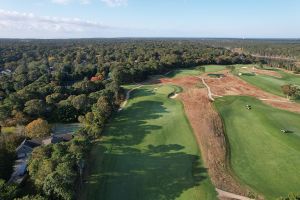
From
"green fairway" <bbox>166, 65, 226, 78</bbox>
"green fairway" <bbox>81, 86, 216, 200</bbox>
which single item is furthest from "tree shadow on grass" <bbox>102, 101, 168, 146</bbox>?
"green fairway" <bbox>166, 65, 226, 78</bbox>

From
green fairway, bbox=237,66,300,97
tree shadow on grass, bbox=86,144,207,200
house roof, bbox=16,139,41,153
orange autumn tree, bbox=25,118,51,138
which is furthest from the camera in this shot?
green fairway, bbox=237,66,300,97

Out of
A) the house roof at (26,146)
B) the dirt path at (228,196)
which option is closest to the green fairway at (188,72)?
the house roof at (26,146)

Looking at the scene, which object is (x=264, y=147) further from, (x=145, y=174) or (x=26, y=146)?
(x=26, y=146)

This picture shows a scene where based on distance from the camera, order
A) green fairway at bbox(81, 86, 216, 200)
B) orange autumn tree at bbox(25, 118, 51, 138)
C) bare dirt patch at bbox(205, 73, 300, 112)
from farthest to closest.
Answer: bare dirt patch at bbox(205, 73, 300, 112) → orange autumn tree at bbox(25, 118, 51, 138) → green fairway at bbox(81, 86, 216, 200)

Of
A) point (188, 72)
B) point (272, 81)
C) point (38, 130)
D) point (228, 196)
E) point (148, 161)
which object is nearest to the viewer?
point (228, 196)

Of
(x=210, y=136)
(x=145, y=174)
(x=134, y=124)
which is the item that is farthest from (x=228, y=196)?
(x=134, y=124)

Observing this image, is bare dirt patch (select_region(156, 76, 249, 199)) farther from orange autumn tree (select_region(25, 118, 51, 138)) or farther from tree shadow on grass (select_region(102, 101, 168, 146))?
orange autumn tree (select_region(25, 118, 51, 138))

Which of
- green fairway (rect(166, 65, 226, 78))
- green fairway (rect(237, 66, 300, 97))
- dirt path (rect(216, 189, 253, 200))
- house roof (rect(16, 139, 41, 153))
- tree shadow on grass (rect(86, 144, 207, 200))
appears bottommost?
dirt path (rect(216, 189, 253, 200))

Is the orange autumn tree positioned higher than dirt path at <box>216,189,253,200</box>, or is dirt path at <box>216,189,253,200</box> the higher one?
the orange autumn tree
